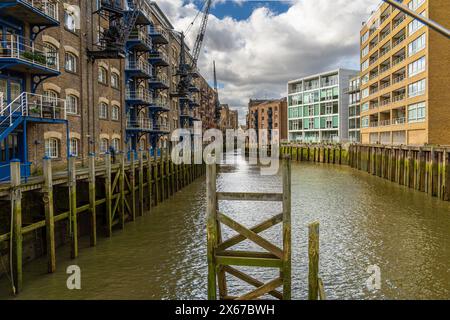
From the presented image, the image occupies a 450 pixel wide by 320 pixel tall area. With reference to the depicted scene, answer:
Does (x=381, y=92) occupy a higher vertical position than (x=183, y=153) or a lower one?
higher

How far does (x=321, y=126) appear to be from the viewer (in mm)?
80812

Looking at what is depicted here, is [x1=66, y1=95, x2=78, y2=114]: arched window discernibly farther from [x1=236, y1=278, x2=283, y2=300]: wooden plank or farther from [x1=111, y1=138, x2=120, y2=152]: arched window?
[x1=236, y1=278, x2=283, y2=300]: wooden plank

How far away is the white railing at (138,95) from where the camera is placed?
31297 millimetres

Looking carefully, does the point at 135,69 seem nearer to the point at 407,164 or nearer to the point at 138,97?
the point at 138,97

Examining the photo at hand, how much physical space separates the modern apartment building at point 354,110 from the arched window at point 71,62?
58.3 meters

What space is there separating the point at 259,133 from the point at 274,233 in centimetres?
9937

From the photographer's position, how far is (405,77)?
137 feet

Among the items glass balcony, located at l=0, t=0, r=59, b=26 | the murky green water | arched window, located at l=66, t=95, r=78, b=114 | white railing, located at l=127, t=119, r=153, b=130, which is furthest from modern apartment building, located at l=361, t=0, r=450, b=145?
glass balcony, located at l=0, t=0, r=59, b=26

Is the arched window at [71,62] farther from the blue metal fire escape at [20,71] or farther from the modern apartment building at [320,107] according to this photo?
the modern apartment building at [320,107]

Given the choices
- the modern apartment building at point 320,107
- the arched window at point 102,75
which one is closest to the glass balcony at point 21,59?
the arched window at point 102,75

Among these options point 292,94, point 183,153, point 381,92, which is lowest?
point 183,153

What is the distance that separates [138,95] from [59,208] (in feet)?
67.3
